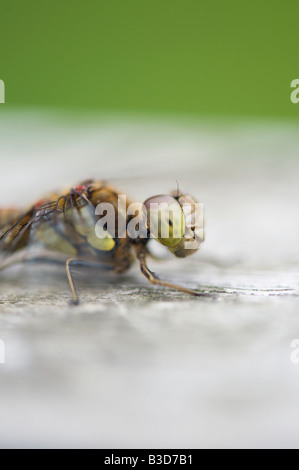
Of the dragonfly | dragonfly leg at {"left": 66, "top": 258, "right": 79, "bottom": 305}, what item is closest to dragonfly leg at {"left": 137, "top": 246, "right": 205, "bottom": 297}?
the dragonfly

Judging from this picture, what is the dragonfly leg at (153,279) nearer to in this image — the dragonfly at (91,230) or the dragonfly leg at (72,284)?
the dragonfly at (91,230)

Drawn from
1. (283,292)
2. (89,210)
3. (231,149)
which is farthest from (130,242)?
(231,149)

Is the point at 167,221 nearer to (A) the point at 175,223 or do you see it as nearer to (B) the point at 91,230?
(A) the point at 175,223

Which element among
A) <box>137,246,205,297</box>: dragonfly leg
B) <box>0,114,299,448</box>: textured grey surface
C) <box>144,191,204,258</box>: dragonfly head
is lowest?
<box>0,114,299,448</box>: textured grey surface

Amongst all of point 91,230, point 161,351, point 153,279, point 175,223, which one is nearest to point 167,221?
point 175,223

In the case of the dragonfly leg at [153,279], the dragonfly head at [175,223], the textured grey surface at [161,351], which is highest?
the dragonfly head at [175,223]

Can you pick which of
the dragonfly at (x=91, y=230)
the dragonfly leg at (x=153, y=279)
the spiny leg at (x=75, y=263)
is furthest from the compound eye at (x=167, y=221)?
the spiny leg at (x=75, y=263)

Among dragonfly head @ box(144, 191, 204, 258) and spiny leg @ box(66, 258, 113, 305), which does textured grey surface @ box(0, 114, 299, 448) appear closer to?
spiny leg @ box(66, 258, 113, 305)

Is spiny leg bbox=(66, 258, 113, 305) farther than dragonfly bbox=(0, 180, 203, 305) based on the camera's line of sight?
No
